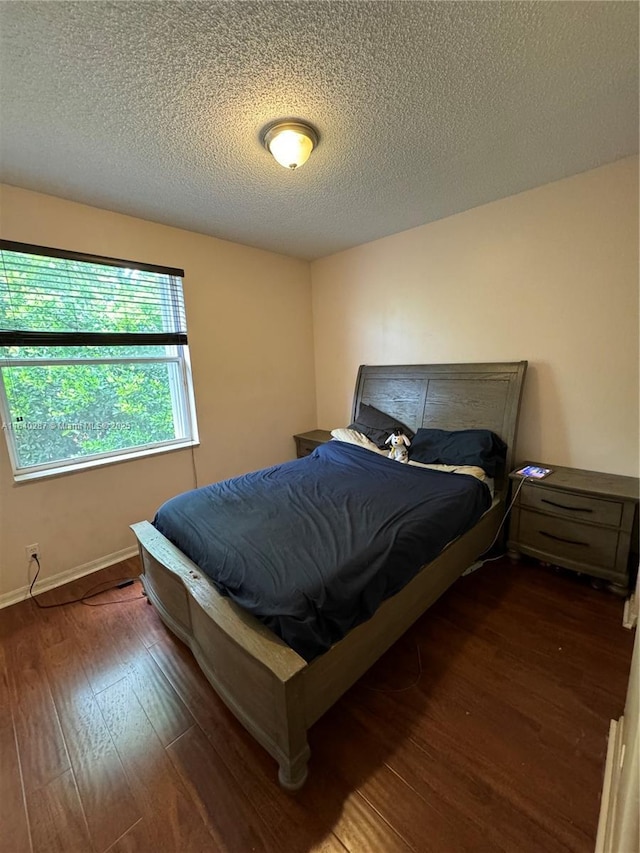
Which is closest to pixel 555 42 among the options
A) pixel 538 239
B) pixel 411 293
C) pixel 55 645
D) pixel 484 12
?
pixel 484 12

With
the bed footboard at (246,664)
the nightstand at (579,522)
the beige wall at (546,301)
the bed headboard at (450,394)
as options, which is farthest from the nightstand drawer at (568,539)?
the bed footboard at (246,664)

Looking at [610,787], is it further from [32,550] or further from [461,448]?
[32,550]

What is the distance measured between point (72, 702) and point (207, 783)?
30.1 inches

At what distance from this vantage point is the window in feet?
6.98

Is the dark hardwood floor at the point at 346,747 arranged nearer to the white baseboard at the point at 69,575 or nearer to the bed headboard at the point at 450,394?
the white baseboard at the point at 69,575

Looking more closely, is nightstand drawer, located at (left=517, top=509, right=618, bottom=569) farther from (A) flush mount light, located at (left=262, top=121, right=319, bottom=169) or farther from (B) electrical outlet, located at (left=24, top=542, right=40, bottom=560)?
(B) electrical outlet, located at (left=24, top=542, right=40, bottom=560)

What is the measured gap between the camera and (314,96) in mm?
1419

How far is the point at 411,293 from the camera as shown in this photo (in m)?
3.01

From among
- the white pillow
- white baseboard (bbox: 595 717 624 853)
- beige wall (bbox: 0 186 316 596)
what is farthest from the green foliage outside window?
white baseboard (bbox: 595 717 624 853)

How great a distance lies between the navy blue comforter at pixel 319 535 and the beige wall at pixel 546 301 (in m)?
0.89

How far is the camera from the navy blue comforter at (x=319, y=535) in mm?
1261

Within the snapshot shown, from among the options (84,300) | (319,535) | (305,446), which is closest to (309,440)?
(305,446)

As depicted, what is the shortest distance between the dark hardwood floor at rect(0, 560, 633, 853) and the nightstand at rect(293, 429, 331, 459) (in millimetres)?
1964

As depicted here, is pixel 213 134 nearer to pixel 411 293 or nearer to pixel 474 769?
Answer: pixel 411 293
